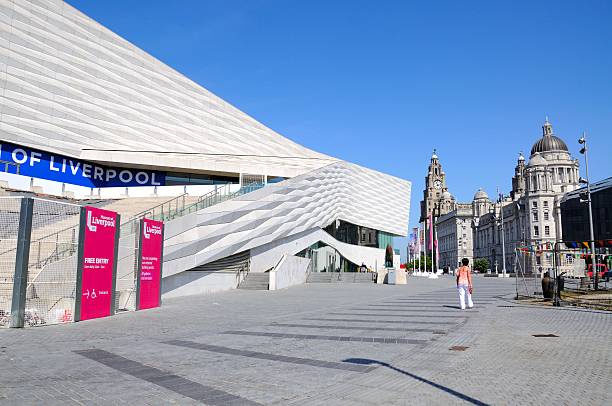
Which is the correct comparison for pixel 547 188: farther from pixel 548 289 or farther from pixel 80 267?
pixel 80 267

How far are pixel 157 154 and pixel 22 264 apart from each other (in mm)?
24935

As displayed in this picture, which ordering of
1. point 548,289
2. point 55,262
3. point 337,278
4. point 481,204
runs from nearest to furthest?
point 55,262 < point 548,289 < point 337,278 < point 481,204

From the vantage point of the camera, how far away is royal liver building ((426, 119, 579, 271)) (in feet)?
371

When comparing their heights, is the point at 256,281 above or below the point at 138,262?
below

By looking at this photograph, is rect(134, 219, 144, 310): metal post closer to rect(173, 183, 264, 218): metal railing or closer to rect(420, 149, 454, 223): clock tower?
rect(173, 183, 264, 218): metal railing

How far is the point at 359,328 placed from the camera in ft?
37.0

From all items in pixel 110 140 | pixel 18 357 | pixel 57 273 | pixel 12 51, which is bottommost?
pixel 18 357

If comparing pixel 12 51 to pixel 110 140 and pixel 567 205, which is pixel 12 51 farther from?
pixel 567 205

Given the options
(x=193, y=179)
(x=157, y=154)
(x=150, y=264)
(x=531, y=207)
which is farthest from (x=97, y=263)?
(x=531, y=207)

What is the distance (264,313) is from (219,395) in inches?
387

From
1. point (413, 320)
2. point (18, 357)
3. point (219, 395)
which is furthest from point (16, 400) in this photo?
point (413, 320)

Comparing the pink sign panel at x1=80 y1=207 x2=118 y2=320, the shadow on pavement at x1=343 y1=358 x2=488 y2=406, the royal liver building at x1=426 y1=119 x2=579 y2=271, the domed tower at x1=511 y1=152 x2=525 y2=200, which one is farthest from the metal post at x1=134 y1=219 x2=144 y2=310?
the domed tower at x1=511 y1=152 x2=525 y2=200

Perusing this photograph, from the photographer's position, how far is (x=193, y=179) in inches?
1462

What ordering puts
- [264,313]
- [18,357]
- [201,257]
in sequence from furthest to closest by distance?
[201,257] → [264,313] → [18,357]
